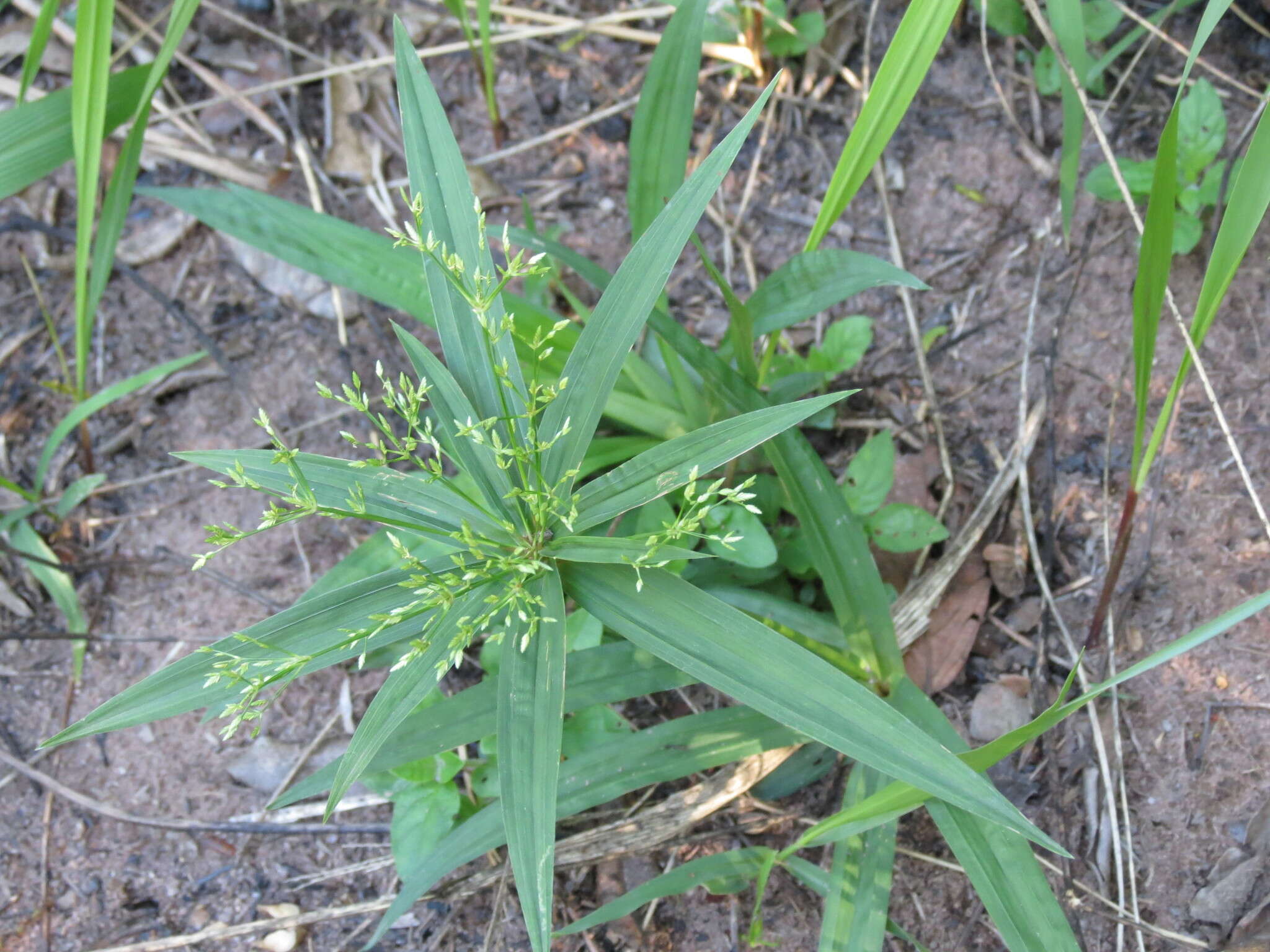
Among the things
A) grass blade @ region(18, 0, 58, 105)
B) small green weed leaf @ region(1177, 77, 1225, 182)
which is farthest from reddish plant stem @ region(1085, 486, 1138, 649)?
grass blade @ region(18, 0, 58, 105)

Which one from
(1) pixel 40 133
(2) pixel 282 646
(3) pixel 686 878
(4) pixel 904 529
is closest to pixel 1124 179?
(4) pixel 904 529

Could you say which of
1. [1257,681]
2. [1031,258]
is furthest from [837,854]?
[1031,258]

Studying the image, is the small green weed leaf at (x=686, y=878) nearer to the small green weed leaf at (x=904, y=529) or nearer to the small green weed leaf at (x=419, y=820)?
the small green weed leaf at (x=419, y=820)

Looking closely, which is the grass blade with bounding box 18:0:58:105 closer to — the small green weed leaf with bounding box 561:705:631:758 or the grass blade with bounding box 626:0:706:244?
the grass blade with bounding box 626:0:706:244

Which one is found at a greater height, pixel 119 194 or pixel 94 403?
pixel 119 194

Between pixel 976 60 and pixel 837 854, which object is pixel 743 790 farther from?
pixel 976 60

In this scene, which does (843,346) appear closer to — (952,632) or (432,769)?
(952,632)
